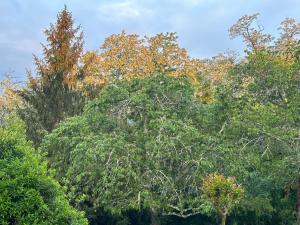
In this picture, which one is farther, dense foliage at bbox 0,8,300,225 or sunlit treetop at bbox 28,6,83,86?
sunlit treetop at bbox 28,6,83,86

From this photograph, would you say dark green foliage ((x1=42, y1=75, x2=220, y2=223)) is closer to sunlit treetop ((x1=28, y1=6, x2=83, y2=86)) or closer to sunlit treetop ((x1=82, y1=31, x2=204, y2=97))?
sunlit treetop ((x1=28, y1=6, x2=83, y2=86))

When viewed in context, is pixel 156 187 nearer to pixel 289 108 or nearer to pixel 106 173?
pixel 106 173

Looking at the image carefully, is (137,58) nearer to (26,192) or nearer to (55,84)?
(55,84)

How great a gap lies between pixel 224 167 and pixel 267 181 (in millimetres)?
2008

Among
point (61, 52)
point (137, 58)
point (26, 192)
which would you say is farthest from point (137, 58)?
point (26, 192)

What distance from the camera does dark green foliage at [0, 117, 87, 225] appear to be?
23.0 ft

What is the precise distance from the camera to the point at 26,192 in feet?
23.3

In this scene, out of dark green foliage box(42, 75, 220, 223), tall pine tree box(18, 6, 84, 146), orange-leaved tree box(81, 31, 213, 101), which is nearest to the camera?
dark green foliage box(42, 75, 220, 223)

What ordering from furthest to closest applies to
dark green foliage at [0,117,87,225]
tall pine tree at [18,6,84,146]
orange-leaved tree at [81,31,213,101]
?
orange-leaved tree at [81,31,213,101]
tall pine tree at [18,6,84,146]
dark green foliage at [0,117,87,225]

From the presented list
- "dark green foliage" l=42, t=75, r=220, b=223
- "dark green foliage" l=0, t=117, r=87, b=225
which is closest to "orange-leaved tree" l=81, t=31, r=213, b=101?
"dark green foliage" l=42, t=75, r=220, b=223

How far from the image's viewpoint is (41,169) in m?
7.69

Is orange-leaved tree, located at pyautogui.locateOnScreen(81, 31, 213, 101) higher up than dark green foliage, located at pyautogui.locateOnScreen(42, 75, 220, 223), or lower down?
higher up

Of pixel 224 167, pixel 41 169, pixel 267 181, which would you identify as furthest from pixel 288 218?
pixel 41 169

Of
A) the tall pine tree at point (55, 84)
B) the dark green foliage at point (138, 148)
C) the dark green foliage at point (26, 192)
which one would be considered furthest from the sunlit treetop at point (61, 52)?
the dark green foliage at point (26, 192)
